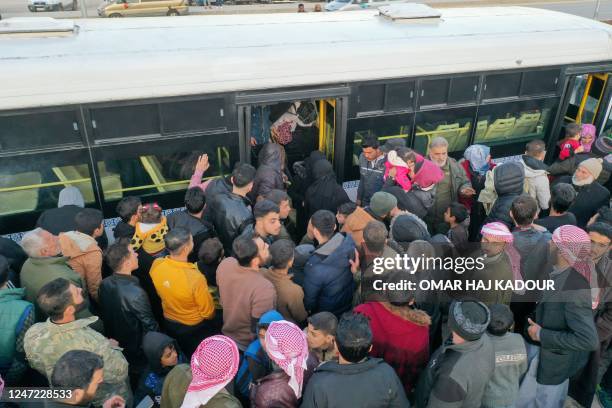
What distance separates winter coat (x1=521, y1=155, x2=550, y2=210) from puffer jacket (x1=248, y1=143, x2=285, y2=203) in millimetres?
2664

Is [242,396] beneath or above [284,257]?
beneath

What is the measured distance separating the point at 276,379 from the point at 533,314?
7.63 ft

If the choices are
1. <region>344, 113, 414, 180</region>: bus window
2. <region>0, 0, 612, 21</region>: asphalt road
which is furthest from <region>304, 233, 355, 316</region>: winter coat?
<region>0, 0, 612, 21</region>: asphalt road

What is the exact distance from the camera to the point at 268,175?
5.45 meters

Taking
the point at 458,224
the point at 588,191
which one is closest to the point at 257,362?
the point at 458,224

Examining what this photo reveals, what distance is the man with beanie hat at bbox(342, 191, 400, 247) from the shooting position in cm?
473

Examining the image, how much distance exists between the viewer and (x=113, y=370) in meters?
3.54

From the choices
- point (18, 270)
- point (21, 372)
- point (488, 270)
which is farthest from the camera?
point (18, 270)

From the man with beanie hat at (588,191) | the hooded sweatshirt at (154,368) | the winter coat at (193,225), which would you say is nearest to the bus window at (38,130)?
the winter coat at (193,225)

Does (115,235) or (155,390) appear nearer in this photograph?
(155,390)

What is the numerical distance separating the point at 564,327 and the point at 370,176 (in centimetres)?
264

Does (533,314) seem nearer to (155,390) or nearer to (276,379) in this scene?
(276,379)

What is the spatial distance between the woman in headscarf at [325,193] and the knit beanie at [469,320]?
2419 millimetres

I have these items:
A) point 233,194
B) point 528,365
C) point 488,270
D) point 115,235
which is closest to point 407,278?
point 488,270
